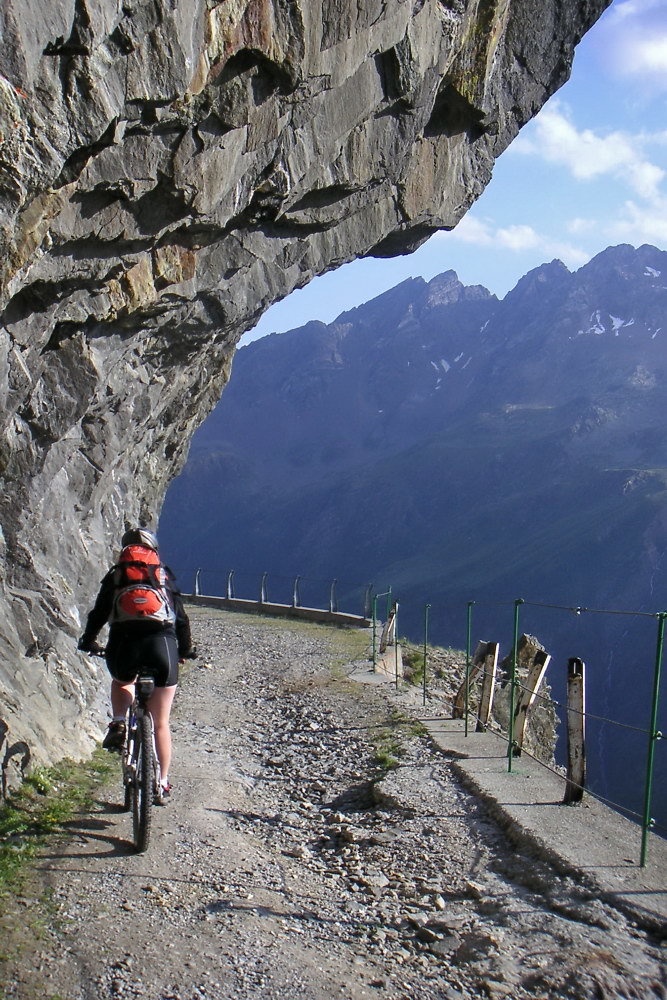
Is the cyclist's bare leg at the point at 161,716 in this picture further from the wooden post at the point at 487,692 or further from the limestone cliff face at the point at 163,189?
the wooden post at the point at 487,692

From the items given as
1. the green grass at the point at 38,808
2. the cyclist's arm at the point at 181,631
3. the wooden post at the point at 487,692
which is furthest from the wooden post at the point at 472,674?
the cyclist's arm at the point at 181,631

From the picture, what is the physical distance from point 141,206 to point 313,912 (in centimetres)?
668

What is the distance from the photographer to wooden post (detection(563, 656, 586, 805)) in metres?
7.16

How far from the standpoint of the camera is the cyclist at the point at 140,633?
19.5 ft

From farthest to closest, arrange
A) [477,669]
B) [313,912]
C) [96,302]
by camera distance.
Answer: [477,669] → [96,302] → [313,912]

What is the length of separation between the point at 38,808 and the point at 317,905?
7.56 feet

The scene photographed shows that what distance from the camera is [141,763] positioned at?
5746 mm

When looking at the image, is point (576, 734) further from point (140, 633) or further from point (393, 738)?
point (140, 633)

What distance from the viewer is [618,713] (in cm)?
10781

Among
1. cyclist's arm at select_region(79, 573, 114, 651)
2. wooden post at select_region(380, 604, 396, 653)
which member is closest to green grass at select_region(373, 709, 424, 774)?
cyclist's arm at select_region(79, 573, 114, 651)

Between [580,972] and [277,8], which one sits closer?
[580,972]

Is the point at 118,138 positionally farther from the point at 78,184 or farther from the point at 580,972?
the point at 580,972

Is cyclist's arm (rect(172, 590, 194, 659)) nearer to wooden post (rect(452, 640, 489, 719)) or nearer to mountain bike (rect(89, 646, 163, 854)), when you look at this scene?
mountain bike (rect(89, 646, 163, 854))

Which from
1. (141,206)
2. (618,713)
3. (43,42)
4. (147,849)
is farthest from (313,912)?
(618,713)
